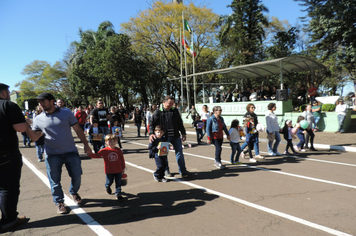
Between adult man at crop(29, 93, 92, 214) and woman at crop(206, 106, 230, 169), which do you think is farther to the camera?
woman at crop(206, 106, 230, 169)

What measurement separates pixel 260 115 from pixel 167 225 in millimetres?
13317

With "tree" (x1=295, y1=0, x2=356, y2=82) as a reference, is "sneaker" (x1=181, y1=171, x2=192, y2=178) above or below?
below

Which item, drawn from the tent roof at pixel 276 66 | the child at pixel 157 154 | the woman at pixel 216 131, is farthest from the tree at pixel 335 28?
the child at pixel 157 154

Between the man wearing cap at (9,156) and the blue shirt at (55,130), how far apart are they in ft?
1.05

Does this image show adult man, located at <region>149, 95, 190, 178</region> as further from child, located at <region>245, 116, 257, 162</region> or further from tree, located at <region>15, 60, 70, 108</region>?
tree, located at <region>15, 60, 70, 108</region>

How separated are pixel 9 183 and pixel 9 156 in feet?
1.21

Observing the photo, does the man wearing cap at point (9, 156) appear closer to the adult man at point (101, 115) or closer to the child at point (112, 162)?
the child at point (112, 162)

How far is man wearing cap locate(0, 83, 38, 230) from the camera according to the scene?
10.1ft

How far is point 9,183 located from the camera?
10.4ft

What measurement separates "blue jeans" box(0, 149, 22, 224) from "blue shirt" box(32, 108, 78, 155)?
18.0 inches

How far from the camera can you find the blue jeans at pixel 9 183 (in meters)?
3.09

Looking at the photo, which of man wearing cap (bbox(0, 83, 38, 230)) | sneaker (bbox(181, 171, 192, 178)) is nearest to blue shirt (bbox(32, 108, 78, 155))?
man wearing cap (bbox(0, 83, 38, 230))

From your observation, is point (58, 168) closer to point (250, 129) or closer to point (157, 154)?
point (157, 154)

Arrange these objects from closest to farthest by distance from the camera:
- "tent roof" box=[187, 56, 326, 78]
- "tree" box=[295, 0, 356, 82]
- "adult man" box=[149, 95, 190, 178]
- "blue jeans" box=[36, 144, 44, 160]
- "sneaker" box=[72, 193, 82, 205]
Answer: "sneaker" box=[72, 193, 82, 205]
"adult man" box=[149, 95, 190, 178]
"blue jeans" box=[36, 144, 44, 160]
"tent roof" box=[187, 56, 326, 78]
"tree" box=[295, 0, 356, 82]
